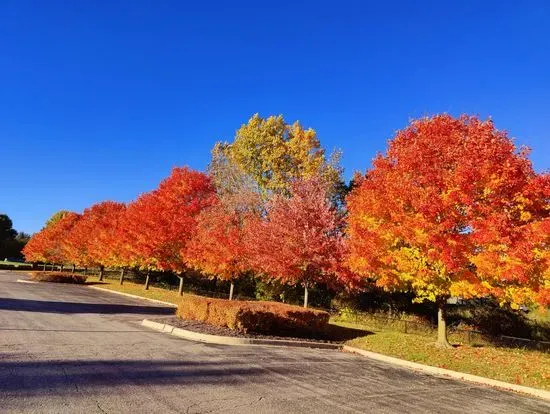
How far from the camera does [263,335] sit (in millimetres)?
16031

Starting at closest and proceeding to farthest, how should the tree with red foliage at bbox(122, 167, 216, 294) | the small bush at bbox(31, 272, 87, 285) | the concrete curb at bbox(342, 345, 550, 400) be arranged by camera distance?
1. the concrete curb at bbox(342, 345, 550, 400)
2. the tree with red foliage at bbox(122, 167, 216, 294)
3. the small bush at bbox(31, 272, 87, 285)

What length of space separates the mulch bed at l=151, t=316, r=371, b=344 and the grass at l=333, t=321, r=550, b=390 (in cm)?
114

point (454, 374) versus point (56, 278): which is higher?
point (56, 278)

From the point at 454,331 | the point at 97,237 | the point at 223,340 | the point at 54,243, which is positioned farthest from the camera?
the point at 54,243

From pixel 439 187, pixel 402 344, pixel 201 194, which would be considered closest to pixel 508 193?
pixel 439 187

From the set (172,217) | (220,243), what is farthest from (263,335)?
(172,217)

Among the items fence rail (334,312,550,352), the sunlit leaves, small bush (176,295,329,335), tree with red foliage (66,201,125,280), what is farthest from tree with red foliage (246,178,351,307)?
tree with red foliage (66,201,125,280)

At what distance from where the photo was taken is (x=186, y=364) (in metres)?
10.0

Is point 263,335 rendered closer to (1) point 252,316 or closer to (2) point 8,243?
(1) point 252,316

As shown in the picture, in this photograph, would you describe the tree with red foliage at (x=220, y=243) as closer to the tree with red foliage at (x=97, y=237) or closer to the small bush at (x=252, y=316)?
the small bush at (x=252, y=316)

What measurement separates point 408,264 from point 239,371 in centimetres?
771

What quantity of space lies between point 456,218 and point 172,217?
22.0 meters

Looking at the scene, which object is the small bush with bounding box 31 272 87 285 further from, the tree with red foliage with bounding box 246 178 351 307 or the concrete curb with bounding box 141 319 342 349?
the concrete curb with bounding box 141 319 342 349

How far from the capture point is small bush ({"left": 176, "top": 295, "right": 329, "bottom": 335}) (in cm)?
1593
